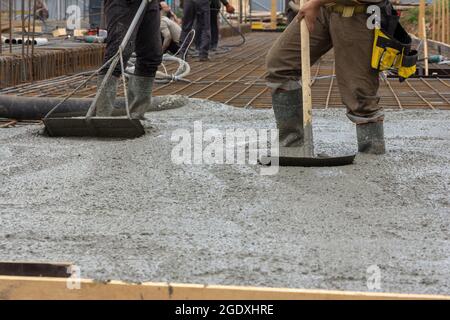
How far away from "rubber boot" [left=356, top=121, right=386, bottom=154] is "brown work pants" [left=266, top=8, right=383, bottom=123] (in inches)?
1.4

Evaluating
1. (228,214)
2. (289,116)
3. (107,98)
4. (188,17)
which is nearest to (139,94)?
(107,98)

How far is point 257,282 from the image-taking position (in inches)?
109

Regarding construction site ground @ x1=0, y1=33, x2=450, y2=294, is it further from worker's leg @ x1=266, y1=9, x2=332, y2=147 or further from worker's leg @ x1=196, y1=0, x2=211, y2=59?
worker's leg @ x1=196, y1=0, x2=211, y2=59

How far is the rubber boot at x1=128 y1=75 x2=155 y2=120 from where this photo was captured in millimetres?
5898

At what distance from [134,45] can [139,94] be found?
354 millimetres

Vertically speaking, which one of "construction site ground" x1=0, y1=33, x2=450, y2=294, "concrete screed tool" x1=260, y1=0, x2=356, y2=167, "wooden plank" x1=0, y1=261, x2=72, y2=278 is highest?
"concrete screed tool" x1=260, y1=0, x2=356, y2=167

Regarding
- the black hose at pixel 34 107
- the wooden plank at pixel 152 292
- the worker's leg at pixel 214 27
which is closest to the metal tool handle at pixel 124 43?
the black hose at pixel 34 107

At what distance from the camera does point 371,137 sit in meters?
4.82

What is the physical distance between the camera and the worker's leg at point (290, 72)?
4652mm

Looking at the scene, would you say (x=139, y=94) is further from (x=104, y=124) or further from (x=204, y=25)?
(x=204, y=25)

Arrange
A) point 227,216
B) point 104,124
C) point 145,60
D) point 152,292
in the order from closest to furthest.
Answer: point 152,292 < point 227,216 < point 104,124 < point 145,60

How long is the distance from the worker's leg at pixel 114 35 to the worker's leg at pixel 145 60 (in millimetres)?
105

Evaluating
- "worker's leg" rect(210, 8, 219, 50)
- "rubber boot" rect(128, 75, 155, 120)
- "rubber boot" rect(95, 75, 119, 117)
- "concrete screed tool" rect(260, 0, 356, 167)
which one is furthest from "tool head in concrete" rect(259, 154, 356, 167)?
"worker's leg" rect(210, 8, 219, 50)

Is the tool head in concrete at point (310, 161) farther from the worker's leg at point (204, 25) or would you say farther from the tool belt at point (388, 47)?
the worker's leg at point (204, 25)
